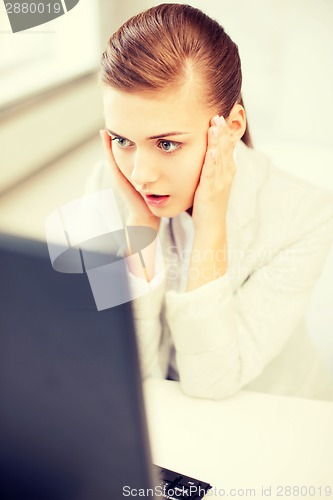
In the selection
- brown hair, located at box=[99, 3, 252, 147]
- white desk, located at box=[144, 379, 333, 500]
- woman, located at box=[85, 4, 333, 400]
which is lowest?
white desk, located at box=[144, 379, 333, 500]

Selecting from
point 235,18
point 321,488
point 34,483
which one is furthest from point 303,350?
point 34,483

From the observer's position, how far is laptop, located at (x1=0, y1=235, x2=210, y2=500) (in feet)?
0.97

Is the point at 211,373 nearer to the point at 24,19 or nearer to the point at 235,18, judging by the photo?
the point at 235,18

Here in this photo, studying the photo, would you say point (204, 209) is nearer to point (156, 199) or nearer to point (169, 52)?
point (156, 199)

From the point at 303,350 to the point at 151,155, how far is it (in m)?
0.43

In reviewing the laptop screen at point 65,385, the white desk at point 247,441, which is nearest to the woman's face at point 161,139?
the white desk at point 247,441

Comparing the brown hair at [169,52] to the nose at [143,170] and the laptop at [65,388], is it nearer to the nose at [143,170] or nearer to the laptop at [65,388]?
the nose at [143,170]

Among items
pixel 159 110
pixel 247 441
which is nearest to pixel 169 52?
pixel 159 110

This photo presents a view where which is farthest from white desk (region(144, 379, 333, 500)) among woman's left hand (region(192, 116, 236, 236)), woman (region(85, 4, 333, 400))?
woman's left hand (region(192, 116, 236, 236))

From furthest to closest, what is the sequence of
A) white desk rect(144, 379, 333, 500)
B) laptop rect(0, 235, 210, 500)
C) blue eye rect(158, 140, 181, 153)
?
blue eye rect(158, 140, 181, 153), white desk rect(144, 379, 333, 500), laptop rect(0, 235, 210, 500)

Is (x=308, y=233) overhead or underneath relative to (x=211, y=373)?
overhead

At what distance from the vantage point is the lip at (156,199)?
0.85 metres

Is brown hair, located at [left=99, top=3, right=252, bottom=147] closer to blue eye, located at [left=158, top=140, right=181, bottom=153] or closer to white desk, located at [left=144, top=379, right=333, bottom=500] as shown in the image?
blue eye, located at [left=158, top=140, right=181, bottom=153]

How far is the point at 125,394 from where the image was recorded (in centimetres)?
31
